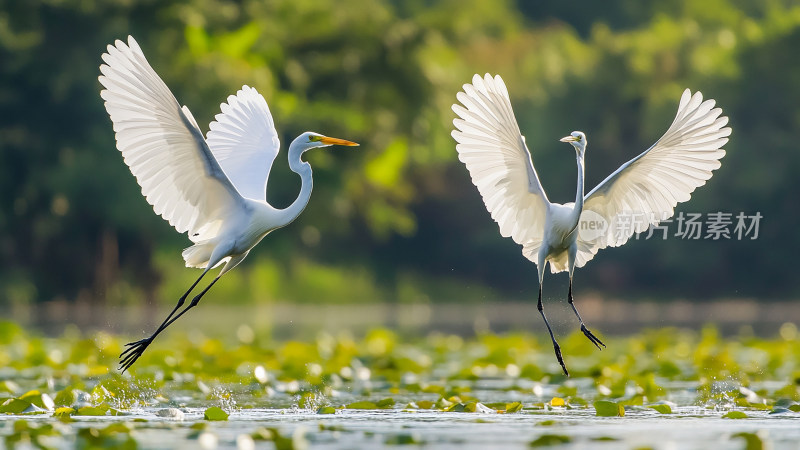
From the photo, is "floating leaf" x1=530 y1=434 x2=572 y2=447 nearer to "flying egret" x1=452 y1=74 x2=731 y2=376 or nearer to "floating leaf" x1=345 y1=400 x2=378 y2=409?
"floating leaf" x1=345 y1=400 x2=378 y2=409

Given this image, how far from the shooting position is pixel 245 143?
954 centimetres

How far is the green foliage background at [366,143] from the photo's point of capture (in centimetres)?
2492

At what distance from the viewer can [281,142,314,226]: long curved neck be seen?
8.48 metres

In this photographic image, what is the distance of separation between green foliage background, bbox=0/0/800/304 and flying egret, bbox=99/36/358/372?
14869 mm

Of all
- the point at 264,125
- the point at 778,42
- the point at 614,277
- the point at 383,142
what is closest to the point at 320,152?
the point at 383,142

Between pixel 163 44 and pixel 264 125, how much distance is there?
683 inches

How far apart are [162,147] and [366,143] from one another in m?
19.9

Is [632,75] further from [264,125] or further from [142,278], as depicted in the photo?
[264,125]

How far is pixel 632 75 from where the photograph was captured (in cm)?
3506

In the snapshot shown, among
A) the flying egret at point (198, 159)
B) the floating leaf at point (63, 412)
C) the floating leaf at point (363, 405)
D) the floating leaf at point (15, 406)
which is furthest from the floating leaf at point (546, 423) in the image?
the floating leaf at point (15, 406)

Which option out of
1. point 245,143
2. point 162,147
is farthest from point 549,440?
point 245,143

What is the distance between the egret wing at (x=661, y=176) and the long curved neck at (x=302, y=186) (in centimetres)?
187

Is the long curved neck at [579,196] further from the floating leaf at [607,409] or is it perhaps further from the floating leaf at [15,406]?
the floating leaf at [15,406]

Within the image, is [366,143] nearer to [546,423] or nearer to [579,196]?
[579,196]
